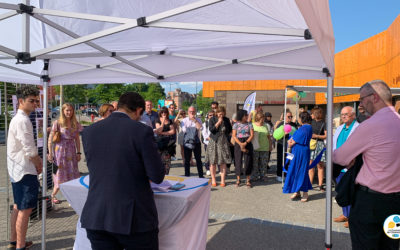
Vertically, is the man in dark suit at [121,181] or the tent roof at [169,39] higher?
the tent roof at [169,39]

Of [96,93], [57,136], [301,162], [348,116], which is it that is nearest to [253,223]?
[301,162]

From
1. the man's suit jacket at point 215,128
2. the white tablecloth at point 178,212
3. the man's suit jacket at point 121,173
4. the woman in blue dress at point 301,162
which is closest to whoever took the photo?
the man's suit jacket at point 121,173

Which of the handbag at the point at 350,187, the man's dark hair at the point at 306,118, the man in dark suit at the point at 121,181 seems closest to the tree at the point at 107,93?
the man's dark hair at the point at 306,118

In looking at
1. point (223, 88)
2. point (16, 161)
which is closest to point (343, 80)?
point (223, 88)

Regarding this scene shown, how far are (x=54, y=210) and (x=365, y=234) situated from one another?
15.1 ft

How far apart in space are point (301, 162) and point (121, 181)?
14.6 feet

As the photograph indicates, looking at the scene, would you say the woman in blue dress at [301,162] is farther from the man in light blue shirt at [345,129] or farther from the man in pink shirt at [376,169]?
the man in pink shirt at [376,169]

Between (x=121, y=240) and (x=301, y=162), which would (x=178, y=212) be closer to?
(x=121, y=240)

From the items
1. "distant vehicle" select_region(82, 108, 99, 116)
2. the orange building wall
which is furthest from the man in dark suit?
"distant vehicle" select_region(82, 108, 99, 116)

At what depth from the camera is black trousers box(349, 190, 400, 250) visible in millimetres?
2137

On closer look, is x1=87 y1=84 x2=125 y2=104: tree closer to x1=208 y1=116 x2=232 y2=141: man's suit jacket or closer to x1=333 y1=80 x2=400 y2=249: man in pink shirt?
x1=208 y1=116 x2=232 y2=141: man's suit jacket

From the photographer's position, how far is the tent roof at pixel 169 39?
6.97 feet

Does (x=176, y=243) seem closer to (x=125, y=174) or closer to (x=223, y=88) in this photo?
(x=125, y=174)

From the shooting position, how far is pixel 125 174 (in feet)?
6.40
